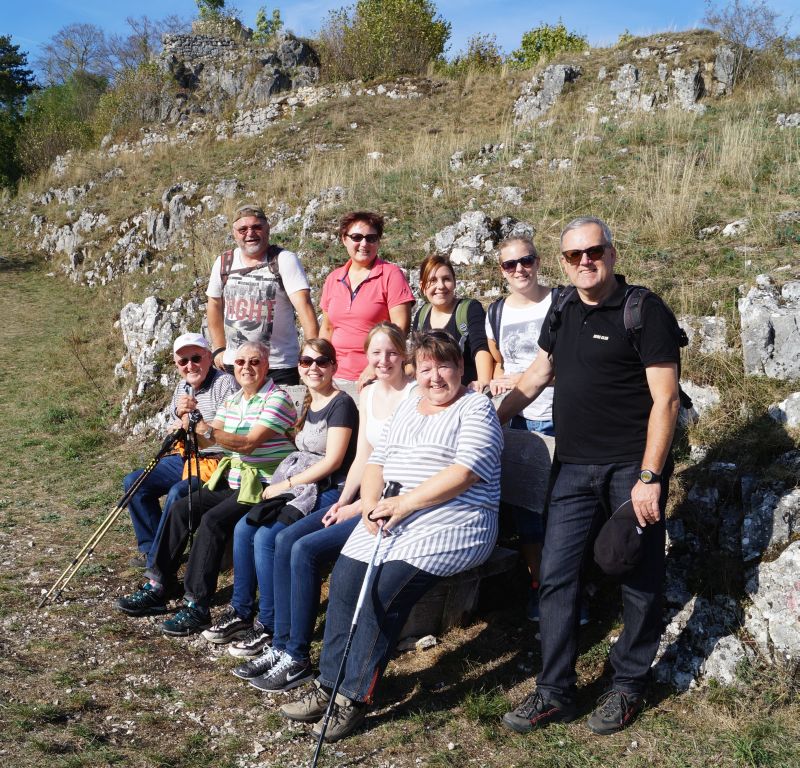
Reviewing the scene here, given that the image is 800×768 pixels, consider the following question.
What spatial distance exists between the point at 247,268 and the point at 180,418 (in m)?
1.21

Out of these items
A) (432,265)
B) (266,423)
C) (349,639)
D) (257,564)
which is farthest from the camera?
(432,265)

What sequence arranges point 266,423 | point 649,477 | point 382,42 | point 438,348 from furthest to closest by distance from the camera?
point 382,42 → point 266,423 → point 438,348 → point 649,477

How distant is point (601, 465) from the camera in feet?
10.2

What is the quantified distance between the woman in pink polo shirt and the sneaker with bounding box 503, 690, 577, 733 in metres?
2.51

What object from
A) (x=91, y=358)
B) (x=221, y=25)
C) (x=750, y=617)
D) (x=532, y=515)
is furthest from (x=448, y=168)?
(x=221, y=25)

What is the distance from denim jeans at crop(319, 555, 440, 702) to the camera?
3.15m

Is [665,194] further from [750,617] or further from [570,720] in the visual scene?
[570,720]

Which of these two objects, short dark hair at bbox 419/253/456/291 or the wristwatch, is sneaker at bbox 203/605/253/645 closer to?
short dark hair at bbox 419/253/456/291

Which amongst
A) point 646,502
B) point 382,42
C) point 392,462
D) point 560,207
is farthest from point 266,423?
point 382,42

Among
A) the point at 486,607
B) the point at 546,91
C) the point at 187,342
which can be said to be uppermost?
the point at 546,91

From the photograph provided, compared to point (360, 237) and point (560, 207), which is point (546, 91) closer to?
point (560, 207)

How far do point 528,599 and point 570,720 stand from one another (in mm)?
1103

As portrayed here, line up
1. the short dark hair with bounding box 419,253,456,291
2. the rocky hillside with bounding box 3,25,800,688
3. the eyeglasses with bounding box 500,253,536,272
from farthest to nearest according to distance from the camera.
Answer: the short dark hair with bounding box 419,253,456,291 → the eyeglasses with bounding box 500,253,536,272 → the rocky hillside with bounding box 3,25,800,688

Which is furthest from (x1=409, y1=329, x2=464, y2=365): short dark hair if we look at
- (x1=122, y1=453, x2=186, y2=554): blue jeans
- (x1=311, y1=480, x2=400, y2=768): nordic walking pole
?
(x1=122, y1=453, x2=186, y2=554): blue jeans
